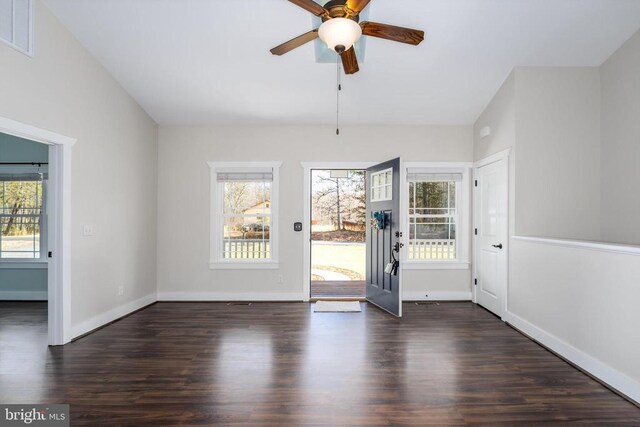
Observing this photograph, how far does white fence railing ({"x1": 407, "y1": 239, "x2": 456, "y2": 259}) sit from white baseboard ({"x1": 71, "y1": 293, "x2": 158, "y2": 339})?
382cm

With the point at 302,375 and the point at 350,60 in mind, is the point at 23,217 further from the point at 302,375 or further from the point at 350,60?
the point at 350,60

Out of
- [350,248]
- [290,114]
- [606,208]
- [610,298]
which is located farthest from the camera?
[350,248]

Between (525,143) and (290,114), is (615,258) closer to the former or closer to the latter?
(525,143)

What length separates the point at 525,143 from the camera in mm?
4027

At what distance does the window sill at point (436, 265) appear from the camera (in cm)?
518

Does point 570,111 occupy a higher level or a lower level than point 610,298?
higher

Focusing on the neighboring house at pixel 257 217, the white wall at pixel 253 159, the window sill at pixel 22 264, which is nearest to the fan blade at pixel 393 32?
the white wall at pixel 253 159

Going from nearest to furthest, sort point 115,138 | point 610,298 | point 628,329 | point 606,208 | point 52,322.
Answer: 1. point 628,329
2. point 610,298
3. point 52,322
4. point 606,208
5. point 115,138

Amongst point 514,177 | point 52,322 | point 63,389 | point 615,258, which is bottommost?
point 63,389

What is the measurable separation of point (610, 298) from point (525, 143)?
1973 millimetres

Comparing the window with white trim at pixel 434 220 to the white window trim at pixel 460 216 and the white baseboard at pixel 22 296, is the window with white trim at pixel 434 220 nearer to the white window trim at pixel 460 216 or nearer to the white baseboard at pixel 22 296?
the white window trim at pixel 460 216

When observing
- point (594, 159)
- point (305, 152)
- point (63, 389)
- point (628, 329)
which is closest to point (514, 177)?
point (594, 159)

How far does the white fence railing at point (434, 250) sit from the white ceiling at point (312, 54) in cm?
177

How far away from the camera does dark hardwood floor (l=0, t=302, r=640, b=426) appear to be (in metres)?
2.27
